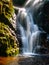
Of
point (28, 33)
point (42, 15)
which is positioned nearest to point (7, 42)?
point (28, 33)

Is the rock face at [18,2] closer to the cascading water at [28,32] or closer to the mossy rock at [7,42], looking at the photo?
the cascading water at [28,32]

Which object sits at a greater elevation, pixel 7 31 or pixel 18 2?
pixel 18 2

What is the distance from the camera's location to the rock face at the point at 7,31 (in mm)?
33188

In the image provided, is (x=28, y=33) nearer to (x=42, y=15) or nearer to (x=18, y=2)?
(x=42, y=15)

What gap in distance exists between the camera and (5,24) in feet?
122

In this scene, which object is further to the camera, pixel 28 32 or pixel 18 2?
pixel 18 2

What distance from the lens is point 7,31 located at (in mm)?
35281

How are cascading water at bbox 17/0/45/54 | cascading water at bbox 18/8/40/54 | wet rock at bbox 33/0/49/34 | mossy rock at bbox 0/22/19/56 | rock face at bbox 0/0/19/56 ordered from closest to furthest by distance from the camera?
mossy rock at bbox 0/22/19/56, rock face at bbox 0/0/19/56, cascading water at bbox 17/0/45/54, cascading water at bbox 18/8/40/54, wet rock at bbox 33/0/49/34

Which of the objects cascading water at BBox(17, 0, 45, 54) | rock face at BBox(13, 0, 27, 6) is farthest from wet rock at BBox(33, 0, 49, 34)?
rock face at BBox(13, 0, 27, 6)

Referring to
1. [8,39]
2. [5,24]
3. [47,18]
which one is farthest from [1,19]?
[47,18]

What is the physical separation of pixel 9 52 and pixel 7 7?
8157 mm

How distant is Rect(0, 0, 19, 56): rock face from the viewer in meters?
33.2

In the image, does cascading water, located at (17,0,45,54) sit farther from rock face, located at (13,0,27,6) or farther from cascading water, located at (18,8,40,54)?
rock face, located at (13,0,27,6)

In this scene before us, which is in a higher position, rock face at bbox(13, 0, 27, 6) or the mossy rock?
rock face at bbox(13, 0, 27, 6)
